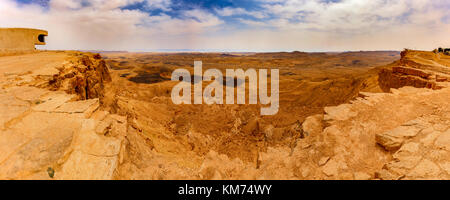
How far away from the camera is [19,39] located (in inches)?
376

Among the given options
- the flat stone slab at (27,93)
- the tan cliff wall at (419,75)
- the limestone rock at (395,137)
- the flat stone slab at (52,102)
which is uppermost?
the tan cliff wall at (419,75)

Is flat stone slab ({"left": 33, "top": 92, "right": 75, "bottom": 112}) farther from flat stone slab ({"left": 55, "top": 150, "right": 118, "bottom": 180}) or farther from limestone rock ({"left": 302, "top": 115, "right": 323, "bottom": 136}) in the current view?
limestone rock ({"left": 302, "top": 115, "right": 323, "bottom": 136})

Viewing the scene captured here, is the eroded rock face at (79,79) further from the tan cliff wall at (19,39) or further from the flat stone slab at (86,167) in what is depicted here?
the tan cliff wall at (19,39)

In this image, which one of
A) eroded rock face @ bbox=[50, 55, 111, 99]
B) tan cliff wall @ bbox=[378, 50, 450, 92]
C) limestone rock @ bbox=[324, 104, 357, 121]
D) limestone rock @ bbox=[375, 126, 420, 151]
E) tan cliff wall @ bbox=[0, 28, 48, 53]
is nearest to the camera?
limestone rock @ bbox=[375, 126, 420, 151]

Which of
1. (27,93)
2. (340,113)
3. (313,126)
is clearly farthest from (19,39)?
(340,113)

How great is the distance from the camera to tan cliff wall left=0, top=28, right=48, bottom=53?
30.5ft

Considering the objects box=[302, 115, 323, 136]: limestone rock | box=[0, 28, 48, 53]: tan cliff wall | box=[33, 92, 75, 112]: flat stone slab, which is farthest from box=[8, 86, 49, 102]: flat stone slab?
box=[0, 28, 48, 53]: tan cliff wall

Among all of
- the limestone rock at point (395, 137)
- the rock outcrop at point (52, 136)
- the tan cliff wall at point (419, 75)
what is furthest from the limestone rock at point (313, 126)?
the tan cliff wall at point (419, 75)

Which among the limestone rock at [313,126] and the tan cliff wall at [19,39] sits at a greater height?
the tan cliff wall at [19,39]

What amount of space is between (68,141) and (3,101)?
1980 mm

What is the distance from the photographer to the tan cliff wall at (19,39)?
9289 millimetres

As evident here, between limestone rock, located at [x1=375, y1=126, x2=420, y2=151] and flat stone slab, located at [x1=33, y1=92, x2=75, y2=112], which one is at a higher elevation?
flat stone slab, located at [x1=33, y1=92, x2=75, y2=112]
